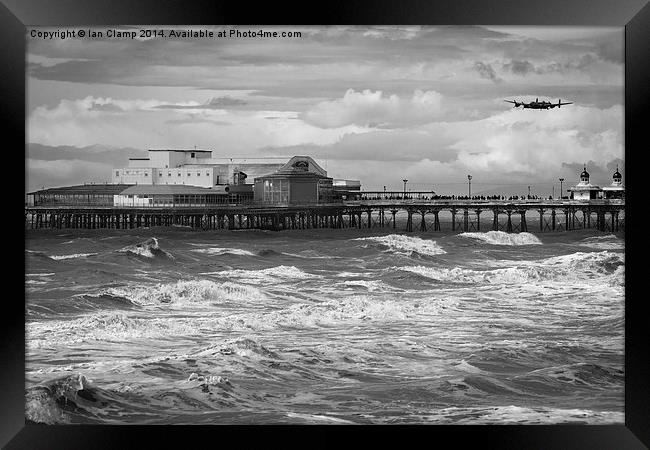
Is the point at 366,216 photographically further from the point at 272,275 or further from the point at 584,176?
the point at 584,176

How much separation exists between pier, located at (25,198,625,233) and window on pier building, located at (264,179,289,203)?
0.23 ft

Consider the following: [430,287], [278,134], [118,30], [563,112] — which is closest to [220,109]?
[278,134]

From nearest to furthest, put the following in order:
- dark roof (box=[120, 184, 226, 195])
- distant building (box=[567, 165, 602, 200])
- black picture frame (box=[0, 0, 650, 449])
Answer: black picture frame (box=[0, 0, 650, 449]), distant building (box=[567, 165, 602, 200]), dark roof (box=[120, 184, 226, 195])

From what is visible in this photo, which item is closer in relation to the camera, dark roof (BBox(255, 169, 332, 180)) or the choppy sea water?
the choppy sea water

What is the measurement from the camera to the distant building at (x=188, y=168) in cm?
778

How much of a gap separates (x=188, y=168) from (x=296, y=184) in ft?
3.14

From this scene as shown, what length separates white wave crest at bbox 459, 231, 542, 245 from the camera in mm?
8109

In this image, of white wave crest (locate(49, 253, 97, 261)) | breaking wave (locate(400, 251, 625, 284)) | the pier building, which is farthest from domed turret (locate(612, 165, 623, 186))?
white wave crest (locate(49, 253, 97, 261))

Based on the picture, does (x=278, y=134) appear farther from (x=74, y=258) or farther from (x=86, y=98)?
(x=74, y=258)

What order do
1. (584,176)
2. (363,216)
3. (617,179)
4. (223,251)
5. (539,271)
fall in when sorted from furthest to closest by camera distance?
(363,216) → (223,251) → (539,271) → (584,176) → (617,179)

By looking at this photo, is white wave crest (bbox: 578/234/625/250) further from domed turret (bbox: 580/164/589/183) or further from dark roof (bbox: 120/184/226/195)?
dark roof (bbox: 120/184/226/195)

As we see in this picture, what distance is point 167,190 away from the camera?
8367 millimetres
